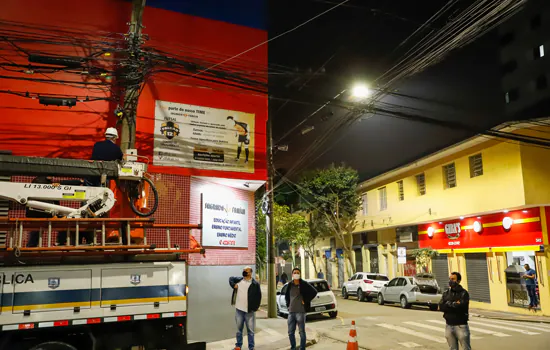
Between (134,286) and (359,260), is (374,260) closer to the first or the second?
(359,260)

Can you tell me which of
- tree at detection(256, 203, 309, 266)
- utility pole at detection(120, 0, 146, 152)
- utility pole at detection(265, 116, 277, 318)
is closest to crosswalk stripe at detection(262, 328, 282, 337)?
utility pole at detection(265, 116, 277, 318)

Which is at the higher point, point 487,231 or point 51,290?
point 487,231

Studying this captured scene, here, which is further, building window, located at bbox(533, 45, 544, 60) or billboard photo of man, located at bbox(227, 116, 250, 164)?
building window, located at bbox(533, 45, 544, 60)

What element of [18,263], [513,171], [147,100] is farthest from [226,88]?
[513,171]

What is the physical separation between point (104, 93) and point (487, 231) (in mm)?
17739

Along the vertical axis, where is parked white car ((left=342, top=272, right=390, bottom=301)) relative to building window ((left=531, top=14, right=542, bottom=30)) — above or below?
below

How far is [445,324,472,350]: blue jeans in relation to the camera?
26.8 ft

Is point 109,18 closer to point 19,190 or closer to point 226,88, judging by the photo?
point 226,88

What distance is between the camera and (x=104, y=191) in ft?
24.8

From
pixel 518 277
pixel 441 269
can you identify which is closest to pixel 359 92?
pixel 518 277

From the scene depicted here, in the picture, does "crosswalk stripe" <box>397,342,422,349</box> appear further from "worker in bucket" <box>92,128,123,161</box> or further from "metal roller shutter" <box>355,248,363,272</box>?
"metal roller shutter" <box>355,248,363,272</box>

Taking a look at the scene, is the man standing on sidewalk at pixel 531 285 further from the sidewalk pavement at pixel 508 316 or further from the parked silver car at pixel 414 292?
the parked silver car at pixel 414 292

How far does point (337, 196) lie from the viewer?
106 feet

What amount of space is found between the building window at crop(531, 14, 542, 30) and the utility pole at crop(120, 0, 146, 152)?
44895mm
